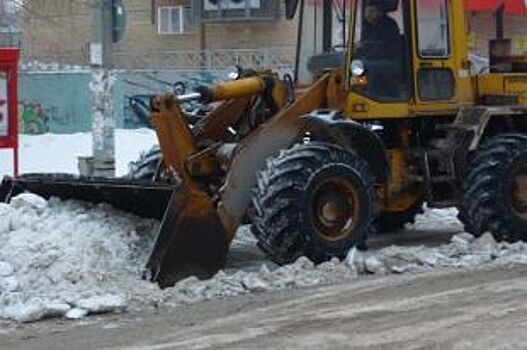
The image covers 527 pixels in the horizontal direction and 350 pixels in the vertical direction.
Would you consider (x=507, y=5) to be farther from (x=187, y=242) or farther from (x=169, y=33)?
(x=169, y=33)

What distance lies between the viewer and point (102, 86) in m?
13.2

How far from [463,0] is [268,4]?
32.8 meters

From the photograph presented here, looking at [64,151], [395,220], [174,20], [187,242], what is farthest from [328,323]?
[174,20]

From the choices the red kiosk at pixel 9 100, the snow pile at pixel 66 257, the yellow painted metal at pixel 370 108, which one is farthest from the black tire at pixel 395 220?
the red kiosk at pixel 9 100

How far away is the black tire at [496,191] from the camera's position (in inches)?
412

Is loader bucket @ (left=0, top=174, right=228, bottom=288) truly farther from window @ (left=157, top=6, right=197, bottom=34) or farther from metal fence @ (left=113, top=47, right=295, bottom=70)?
window @ (left=157, top=6, right=197, bottom=34)

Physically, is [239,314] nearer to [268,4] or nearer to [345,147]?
[345,147]

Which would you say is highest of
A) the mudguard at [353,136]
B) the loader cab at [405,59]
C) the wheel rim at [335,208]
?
the loader cab at [405,59]

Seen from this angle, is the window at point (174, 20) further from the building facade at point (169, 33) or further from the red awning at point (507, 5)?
the red awning at point (507, 5)

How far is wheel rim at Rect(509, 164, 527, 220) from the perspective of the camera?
10.7 metres

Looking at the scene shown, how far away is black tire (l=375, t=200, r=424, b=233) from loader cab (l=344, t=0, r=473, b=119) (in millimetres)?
1422

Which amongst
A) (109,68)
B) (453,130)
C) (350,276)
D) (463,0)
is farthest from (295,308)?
(109,68)

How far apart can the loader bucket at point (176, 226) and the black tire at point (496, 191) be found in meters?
2.95

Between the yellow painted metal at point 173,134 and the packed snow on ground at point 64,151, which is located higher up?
the yellow painted metal at point 173,134
